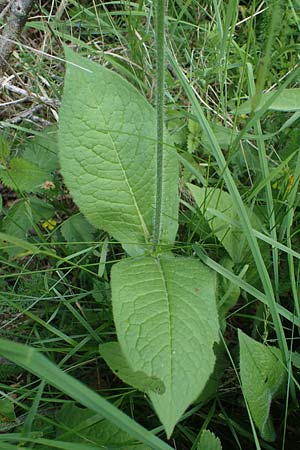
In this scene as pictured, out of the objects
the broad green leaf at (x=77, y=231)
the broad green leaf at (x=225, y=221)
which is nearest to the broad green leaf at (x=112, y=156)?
the broad green leaf at (x=225, y=221)

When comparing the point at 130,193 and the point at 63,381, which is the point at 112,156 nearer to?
the point at 130,193

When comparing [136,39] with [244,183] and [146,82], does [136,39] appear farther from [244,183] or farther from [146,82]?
[244,183]

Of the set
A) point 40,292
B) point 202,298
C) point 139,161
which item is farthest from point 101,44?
point 202,298

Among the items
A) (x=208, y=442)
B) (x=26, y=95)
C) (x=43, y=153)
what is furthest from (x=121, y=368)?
(x=26, y=95)

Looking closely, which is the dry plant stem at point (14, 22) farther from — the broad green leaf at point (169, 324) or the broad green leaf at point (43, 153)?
the broad green leaf at point (169, 324)

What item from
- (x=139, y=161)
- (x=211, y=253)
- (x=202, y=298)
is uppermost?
(x=139, y=161)
